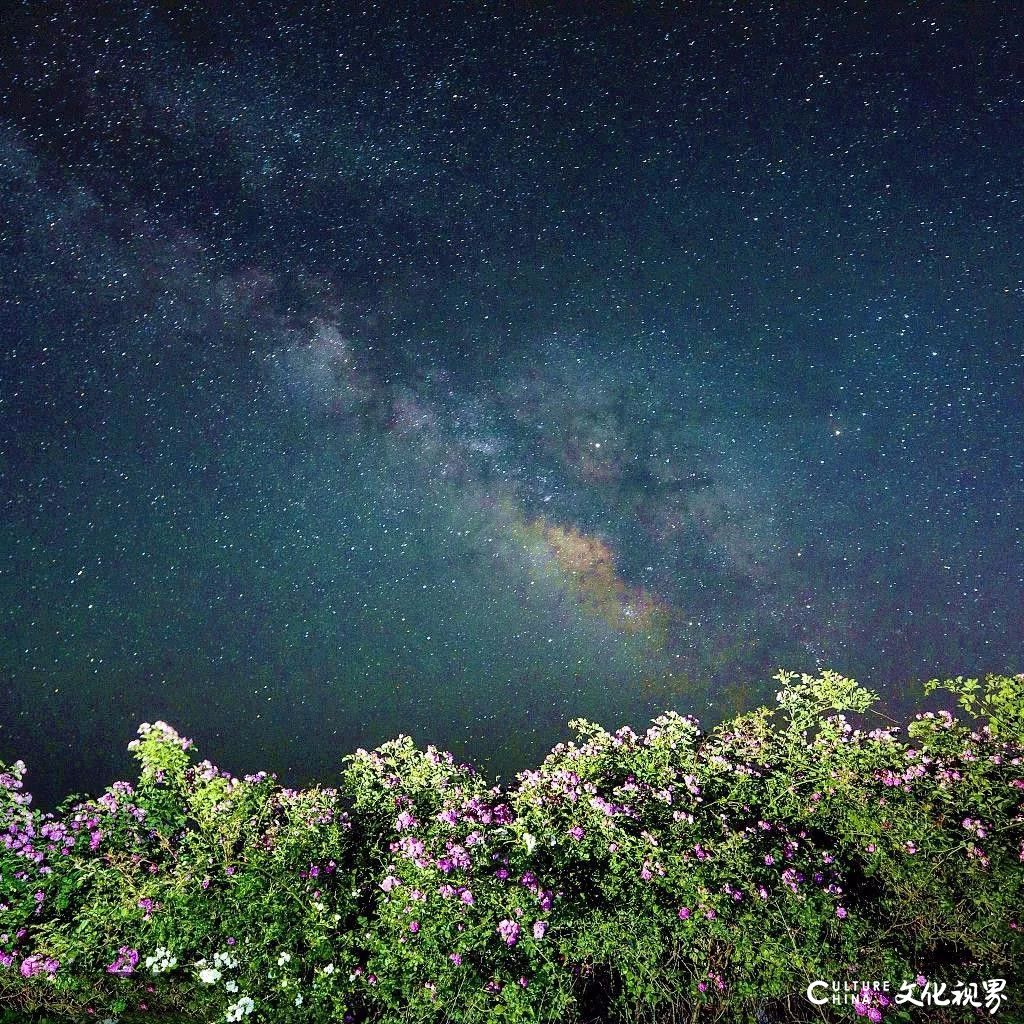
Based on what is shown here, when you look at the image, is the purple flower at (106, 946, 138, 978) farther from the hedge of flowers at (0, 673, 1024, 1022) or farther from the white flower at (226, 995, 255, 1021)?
the white flower at (226, 995, 255, 1021)

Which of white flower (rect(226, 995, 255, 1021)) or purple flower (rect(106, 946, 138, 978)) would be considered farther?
purple flower (rect(106, 946, 138, 978))

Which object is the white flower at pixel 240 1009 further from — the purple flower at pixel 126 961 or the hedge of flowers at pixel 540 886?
the purple flower at pixel 126 961

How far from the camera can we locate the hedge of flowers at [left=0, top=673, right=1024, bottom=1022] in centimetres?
545

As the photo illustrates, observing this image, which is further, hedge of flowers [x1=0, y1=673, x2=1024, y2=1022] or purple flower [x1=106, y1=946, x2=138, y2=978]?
purple flower [x1=106, y1=946, x2=138, y2=978]

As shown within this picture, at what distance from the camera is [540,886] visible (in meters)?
5.69

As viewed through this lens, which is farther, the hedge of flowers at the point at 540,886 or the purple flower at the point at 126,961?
the purple flower at the point at 126,961

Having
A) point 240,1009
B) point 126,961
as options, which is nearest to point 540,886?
point 240,1009

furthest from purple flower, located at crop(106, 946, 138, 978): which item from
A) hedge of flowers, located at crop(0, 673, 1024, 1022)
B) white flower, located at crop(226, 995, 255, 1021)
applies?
white flower, located at crop(226, 995, 255, 1021)

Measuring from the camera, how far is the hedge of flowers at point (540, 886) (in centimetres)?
545

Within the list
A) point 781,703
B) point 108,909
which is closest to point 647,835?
point 781,703

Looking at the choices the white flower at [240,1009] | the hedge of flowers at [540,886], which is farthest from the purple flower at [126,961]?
the white flower at [240,1009]

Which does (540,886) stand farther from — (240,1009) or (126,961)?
(126,961)

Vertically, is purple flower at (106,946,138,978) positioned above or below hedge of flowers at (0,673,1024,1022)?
below

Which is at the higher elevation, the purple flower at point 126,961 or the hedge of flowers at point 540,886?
the hedge of flowers at point 540,886
